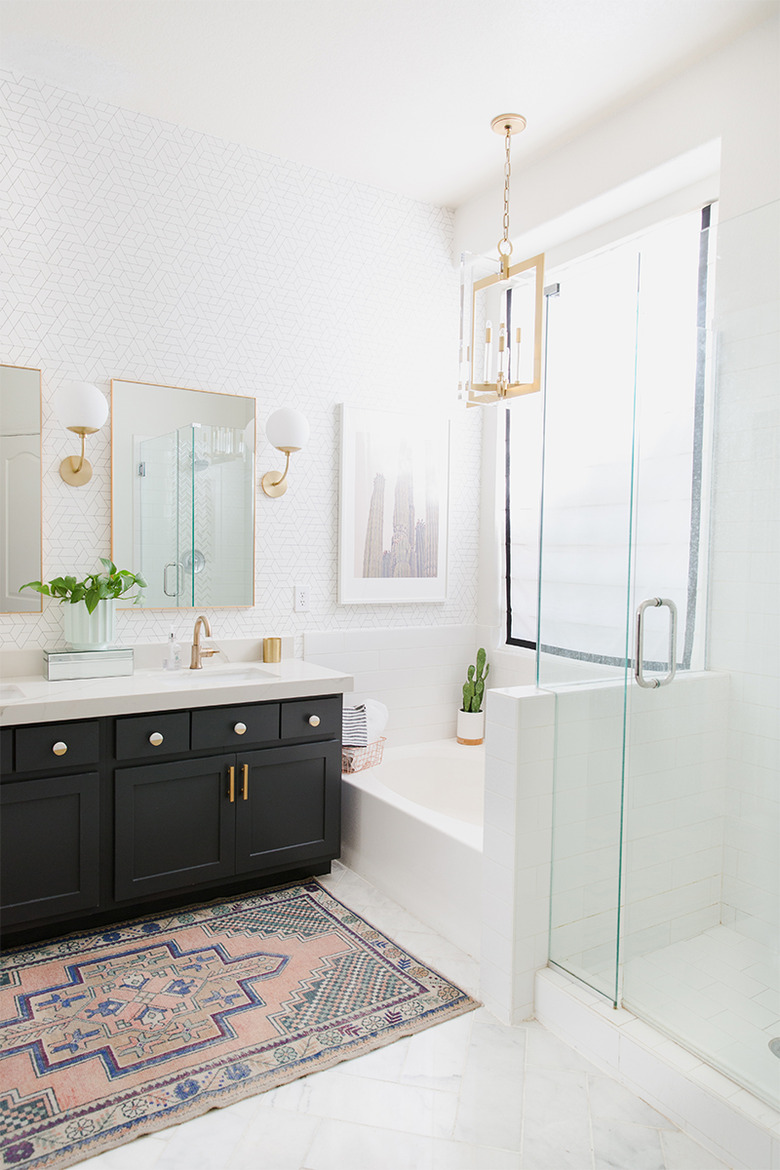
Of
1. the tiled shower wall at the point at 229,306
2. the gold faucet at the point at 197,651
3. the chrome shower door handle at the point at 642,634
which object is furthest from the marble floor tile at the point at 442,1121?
the tiled shower wall at the point at 229,306

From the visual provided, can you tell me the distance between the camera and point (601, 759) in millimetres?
2137

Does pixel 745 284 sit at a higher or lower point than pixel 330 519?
higher

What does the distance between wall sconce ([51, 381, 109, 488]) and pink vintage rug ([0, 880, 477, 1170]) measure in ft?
5.45

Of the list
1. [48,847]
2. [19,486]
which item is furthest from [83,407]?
[48,847]

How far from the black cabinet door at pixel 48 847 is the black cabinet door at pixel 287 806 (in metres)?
0.52

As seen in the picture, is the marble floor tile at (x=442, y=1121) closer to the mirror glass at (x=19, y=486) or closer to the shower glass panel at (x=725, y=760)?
the shower glass panel at (x=725, y=760)

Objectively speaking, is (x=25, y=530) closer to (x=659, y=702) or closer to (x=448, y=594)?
(x=448, y=594)

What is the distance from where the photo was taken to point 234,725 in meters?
2.89

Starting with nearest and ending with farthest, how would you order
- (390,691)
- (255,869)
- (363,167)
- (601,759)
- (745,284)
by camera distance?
(745,284) < (601,759) < (255,869) < (363,167) < (390,691)

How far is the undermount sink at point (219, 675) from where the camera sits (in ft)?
10.1

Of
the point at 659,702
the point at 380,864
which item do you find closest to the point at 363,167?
the point at 659,702

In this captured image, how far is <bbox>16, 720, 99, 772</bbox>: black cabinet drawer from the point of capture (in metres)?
2.48

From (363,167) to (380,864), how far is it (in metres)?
2.99

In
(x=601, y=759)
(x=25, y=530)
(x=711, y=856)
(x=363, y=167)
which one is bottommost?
(x=711, y=856)
